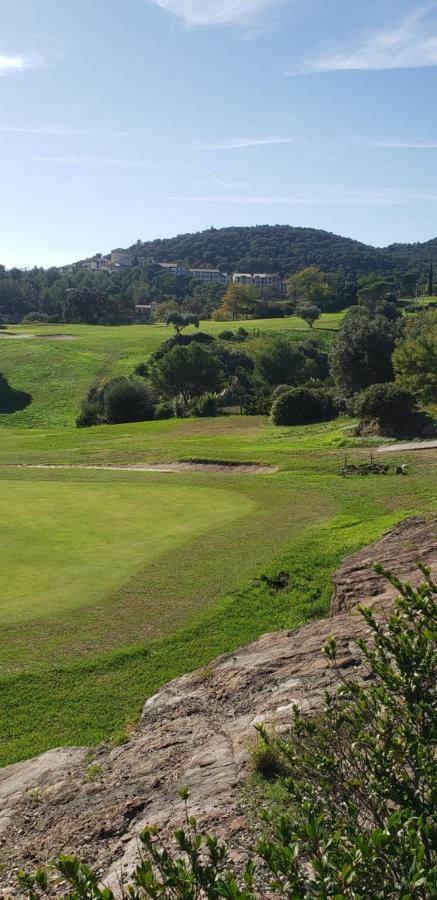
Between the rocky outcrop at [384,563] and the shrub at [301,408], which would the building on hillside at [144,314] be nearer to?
the shrub at [301,408]

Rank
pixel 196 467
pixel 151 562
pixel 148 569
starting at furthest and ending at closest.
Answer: pixel 196 467 < pixel 151 562 < pixel 148 569

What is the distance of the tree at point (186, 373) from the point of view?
69312 millimetres

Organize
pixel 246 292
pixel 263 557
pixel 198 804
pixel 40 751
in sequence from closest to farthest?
1. pixel 198 804
2. pixel 40 751
3. pixel 263 557
4. pixel 246 292

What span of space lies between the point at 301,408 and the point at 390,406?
1275 centimetres

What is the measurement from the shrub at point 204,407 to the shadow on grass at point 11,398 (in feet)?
70.3

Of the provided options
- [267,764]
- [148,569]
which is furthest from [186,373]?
[267,764]

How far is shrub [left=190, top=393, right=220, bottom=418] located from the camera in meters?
61.6

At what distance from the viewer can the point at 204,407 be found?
6188 centimetres

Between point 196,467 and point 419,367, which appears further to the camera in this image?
point 419,367

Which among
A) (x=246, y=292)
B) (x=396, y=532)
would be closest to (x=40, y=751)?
(x=396, y=532)

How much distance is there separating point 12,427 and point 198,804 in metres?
62.1

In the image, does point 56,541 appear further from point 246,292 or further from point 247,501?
point 246,292

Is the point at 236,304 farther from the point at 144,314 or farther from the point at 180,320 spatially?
the point at 144,314

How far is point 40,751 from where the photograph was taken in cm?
1103
